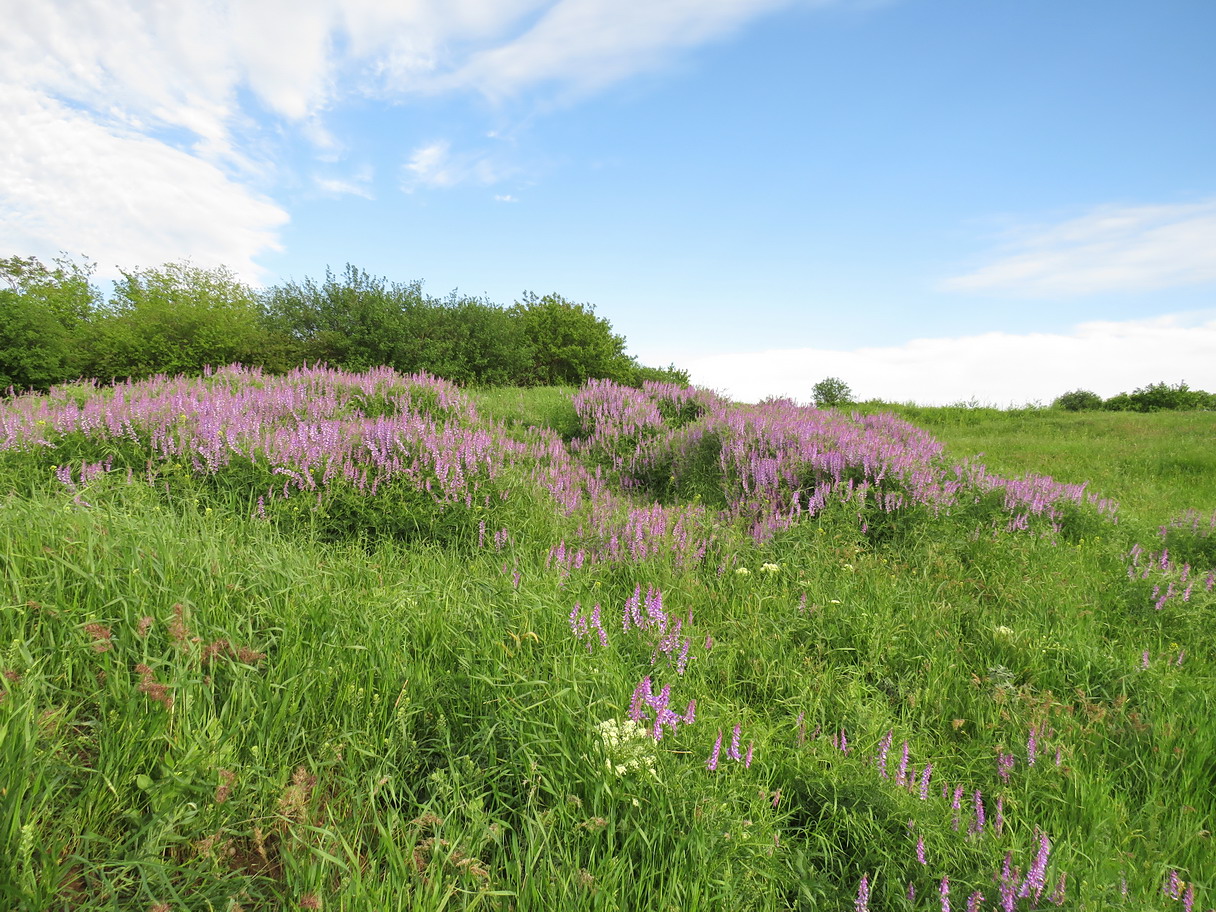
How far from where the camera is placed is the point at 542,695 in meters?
2.89

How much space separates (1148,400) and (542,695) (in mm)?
32671

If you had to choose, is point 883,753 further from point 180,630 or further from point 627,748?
point 180,630

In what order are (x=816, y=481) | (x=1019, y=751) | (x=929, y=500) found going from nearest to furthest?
(x=1019, y=751), (x=929, y=500), (x=816, y=481)

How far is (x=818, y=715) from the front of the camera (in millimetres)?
3377

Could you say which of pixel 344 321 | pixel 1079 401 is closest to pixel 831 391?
pixel 1079 401

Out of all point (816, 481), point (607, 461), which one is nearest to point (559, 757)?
point (816, 481)

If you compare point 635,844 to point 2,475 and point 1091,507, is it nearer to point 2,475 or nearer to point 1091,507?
point 2,475

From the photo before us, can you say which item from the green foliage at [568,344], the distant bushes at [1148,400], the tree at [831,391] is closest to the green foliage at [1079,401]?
the distant bushes at [1148,400]

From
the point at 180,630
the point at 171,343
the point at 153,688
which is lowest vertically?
the point at 153,688

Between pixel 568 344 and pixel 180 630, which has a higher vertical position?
pixel 568 344

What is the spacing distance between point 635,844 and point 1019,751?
2.18 metres

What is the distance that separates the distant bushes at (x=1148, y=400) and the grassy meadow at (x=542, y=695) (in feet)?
74.3

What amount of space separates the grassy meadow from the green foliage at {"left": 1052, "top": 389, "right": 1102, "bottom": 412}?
22.4 meters

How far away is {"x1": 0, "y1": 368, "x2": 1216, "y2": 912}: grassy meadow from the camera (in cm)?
217
